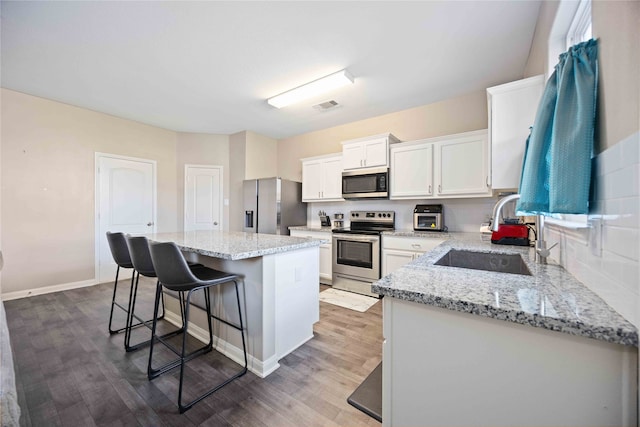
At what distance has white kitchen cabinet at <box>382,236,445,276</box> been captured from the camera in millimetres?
2998

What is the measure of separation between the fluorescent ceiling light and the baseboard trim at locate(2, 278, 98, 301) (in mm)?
3811

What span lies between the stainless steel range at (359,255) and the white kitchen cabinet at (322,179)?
71 cm

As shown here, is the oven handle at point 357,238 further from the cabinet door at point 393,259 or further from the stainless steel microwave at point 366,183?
the stainless steel microwave at point 366,183

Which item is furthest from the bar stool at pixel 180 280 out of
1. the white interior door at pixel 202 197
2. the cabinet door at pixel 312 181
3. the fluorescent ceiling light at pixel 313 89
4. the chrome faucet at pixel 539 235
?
the white interior door at pixel 202 197

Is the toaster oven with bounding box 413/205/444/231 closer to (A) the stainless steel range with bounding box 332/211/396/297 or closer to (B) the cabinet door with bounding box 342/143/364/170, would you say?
(A) the stainless steel range with bounding box 332/211/396/297

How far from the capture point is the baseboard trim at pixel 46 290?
315 cm

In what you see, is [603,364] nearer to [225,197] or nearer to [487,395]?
[487,395]

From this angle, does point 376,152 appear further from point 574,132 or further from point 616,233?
point 616,233

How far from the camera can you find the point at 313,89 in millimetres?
3049

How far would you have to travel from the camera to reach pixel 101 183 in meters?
3.91

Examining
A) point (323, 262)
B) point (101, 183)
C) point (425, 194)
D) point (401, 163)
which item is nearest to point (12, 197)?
point (101, 183)

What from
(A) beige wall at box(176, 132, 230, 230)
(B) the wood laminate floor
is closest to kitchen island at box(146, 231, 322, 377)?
(B) the wood laminate floor

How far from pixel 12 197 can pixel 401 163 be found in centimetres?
504

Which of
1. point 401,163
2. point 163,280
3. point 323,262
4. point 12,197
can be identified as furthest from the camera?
point 323,262
